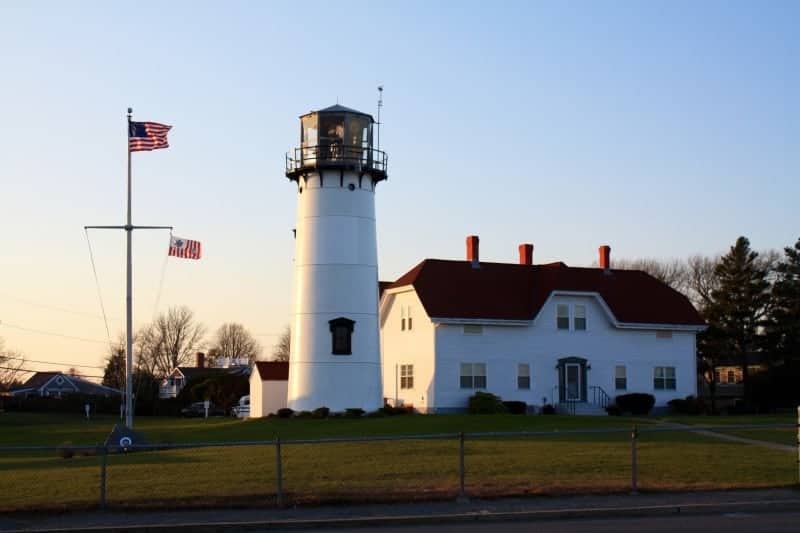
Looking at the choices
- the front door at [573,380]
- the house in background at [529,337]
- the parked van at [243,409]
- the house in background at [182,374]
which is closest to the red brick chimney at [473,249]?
the house in background at [529,337]

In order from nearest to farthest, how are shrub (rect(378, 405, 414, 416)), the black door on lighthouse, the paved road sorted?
the paved road < shrub (rect(378, 405, 414, 416)) < the black door on lighthouse

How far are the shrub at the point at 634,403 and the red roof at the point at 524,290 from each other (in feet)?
11.7

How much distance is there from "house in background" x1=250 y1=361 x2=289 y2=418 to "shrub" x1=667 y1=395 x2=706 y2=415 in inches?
723

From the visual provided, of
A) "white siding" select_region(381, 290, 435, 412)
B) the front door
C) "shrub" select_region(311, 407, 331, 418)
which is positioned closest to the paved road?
"shrub" select_region(311, 407, 331, 418)

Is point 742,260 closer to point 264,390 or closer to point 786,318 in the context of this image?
point 786,318

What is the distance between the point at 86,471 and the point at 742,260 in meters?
49.9

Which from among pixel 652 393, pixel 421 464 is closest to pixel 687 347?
pixel 652 393

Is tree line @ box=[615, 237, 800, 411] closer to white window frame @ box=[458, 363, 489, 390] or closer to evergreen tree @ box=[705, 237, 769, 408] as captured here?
evergreen tree @ box=[705, 237, 769, 408]

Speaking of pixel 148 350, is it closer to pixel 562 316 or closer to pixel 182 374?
pixel 182 374

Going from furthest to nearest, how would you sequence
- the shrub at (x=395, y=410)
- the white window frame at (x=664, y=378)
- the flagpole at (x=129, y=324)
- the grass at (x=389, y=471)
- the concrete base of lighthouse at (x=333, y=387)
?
the white window frame at (x=664, y=378)
the shrub at (x=395, y=410)
the concrete base of lighthouse at (x=333, y=387)
the flagpole at (x=129, y=324)
the grass at (x=389, y=471)

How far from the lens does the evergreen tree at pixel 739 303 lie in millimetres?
65562

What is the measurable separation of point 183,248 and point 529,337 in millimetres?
19126

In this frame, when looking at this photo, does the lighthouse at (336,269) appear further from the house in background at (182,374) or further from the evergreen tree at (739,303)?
the house in background at (182,374)

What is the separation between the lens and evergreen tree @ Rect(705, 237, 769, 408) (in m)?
65.6
